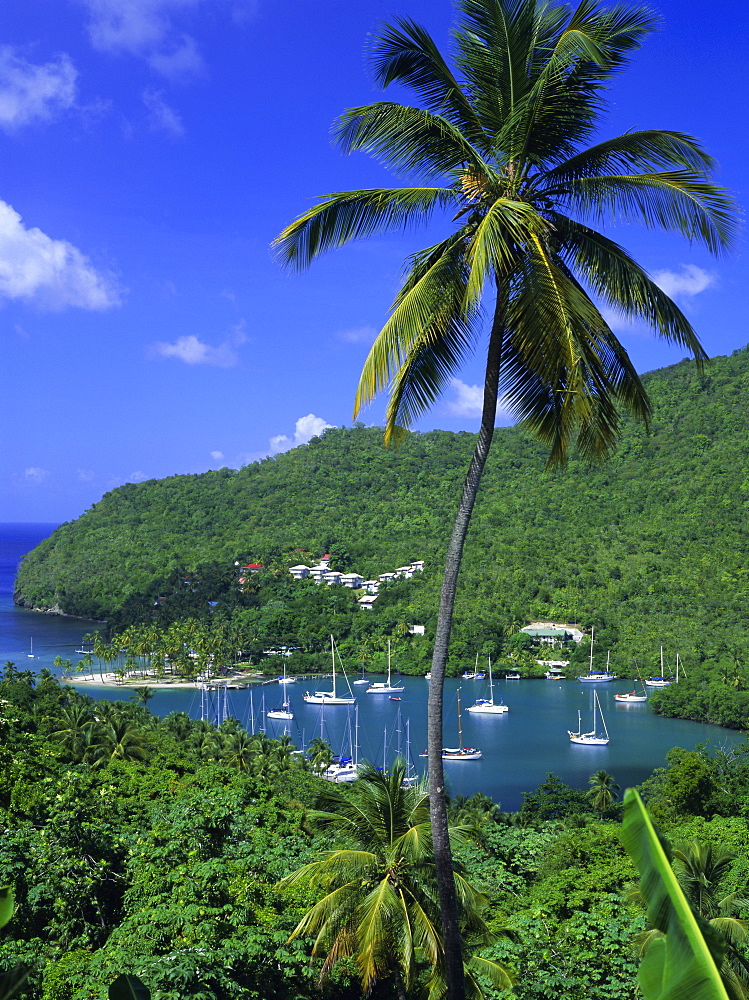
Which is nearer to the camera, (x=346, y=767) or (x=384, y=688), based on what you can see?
(x=346, y=767)

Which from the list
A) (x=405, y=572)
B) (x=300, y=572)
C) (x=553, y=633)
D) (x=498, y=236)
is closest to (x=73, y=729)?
(x=498, y=236)

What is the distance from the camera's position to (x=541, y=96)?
4.24 m

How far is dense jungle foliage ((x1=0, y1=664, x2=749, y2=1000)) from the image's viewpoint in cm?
639

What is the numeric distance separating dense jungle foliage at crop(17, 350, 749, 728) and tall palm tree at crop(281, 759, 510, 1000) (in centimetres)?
4815

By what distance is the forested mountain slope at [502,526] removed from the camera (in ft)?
239

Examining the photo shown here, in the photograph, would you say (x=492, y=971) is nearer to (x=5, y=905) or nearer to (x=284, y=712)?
(x=5, y=905)

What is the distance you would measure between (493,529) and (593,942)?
277ft

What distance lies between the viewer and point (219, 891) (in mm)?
7699

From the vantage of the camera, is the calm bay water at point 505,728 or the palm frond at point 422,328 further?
the calm bay water at point 505,728

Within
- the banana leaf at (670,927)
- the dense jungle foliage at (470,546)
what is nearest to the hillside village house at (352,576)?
the dense jungle foliage at (470,546)

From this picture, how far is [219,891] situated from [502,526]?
280 feet

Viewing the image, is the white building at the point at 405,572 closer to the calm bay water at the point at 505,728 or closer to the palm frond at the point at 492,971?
A: the calm bay water at the point at 505,728

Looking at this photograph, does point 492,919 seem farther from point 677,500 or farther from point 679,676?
point 677,500

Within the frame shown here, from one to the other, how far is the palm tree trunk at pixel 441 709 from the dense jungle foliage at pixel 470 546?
5046 cm
